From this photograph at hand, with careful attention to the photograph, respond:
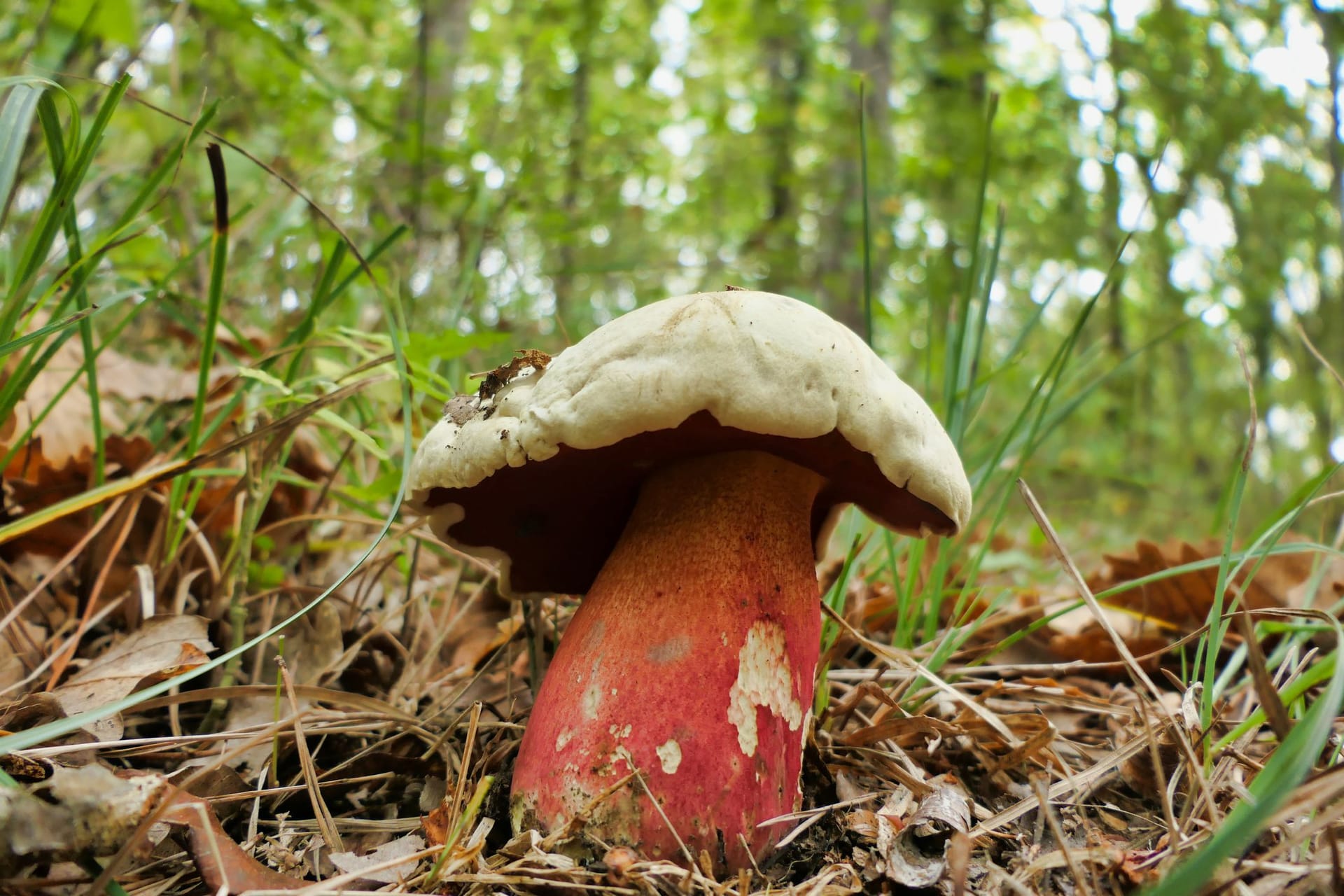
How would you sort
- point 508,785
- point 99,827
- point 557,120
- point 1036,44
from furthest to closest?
1. point 1036,44
2. point 557,120
3. point 508,785
4. point 99,827

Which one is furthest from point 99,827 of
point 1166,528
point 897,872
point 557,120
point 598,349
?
point 1166,528

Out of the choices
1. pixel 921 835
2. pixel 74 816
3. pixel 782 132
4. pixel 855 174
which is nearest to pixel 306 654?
pixel 74 816

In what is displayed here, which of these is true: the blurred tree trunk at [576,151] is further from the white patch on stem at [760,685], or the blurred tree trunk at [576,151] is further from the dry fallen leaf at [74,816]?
the dry fallen leaf at [74,816]

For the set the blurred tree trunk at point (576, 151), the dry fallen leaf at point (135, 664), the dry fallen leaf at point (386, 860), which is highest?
the blurred tree trunk at point (576, 151)

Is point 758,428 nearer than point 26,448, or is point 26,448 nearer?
point 758,428

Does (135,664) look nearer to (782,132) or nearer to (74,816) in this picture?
(74,816)

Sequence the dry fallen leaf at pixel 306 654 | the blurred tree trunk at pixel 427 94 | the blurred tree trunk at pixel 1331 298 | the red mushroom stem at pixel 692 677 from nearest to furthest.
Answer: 1. the red mushroom stem at pixel 692 677
2. the dry fallen leaf at pixel 306 654
3. the blurred tree trunk at pixel 427 94
4. the blurred tree trunk at pixel 1331 298

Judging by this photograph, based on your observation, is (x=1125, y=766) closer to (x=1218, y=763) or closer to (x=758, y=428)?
(x=1218, y=763)

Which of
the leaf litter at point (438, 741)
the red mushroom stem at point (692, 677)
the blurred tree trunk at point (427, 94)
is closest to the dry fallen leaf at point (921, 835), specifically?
the leaf litter at point (438, 741)
